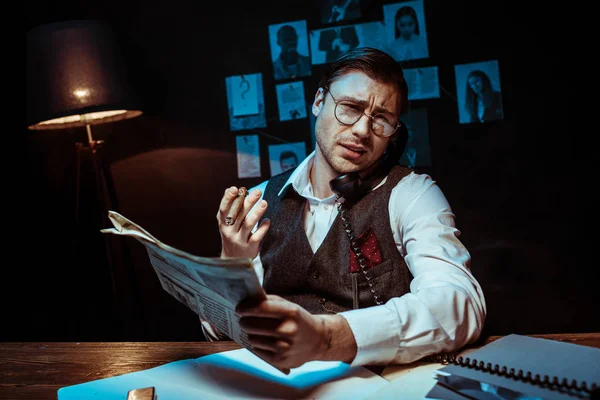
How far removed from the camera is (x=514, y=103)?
272cm

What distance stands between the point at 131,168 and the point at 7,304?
3.45 ft

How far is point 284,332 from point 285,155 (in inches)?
79.0

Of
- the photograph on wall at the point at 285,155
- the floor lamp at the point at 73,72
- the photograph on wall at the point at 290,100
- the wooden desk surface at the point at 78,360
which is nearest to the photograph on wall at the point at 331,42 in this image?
the photograph on wall at the point at 290,100

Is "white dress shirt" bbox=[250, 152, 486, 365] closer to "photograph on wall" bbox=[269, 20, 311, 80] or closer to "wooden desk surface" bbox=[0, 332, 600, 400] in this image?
"wooden desk surface" bbox=[0, 332, 600, 400]

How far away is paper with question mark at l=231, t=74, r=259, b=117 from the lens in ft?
9.75

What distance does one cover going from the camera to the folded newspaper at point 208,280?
944 mm

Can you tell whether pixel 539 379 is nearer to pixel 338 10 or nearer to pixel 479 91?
pixel 479 91

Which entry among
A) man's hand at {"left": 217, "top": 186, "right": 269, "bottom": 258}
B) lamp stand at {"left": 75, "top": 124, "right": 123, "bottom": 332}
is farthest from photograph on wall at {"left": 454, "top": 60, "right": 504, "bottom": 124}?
lamp stand at {"left": 75, "top": 124, "right": 123, "bottom": 332}

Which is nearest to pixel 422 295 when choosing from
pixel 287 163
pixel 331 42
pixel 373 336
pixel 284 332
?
pixel 373 336

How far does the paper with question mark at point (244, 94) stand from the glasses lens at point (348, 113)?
116 centimetres

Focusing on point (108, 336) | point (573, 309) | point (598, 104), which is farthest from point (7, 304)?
point (598, 104)

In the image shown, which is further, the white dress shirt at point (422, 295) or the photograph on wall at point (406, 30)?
the photograph on wall at point (406, 30)

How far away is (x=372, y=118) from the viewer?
1852 mm

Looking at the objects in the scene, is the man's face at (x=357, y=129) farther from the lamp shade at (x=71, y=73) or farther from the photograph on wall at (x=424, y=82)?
the lamp shade at (x=71, y=73)
